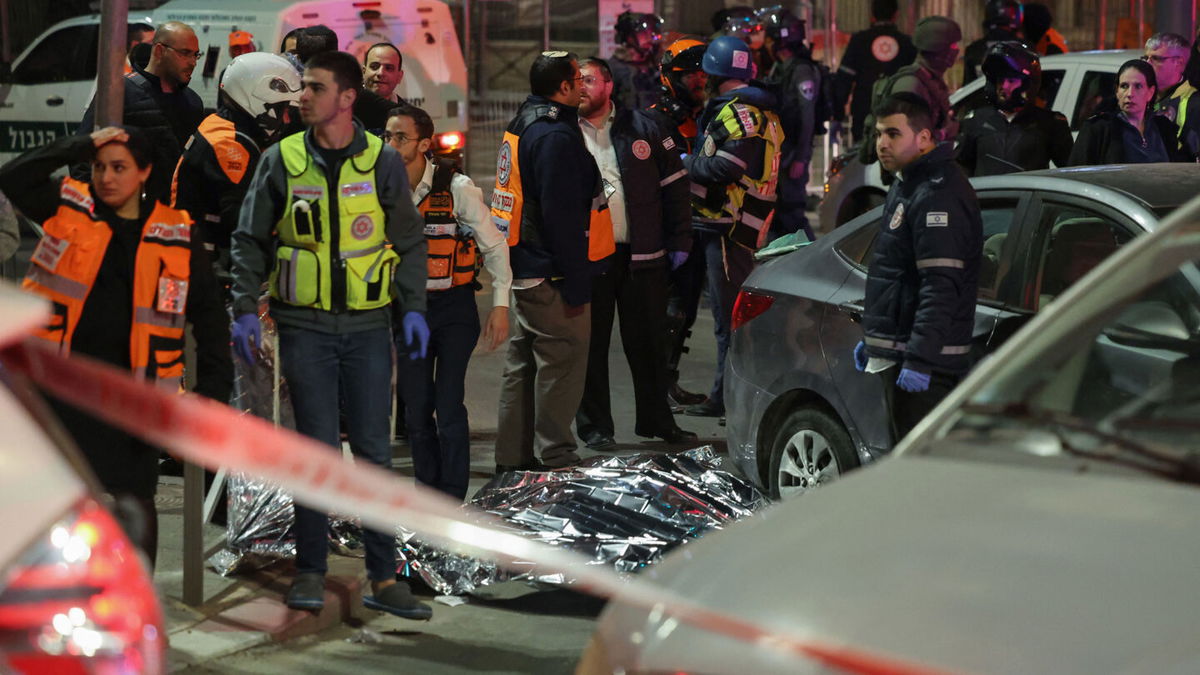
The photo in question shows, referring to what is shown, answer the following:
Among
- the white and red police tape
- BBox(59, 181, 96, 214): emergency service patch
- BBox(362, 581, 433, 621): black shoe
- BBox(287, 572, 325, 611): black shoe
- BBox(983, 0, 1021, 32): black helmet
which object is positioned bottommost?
BBox(362, 581, 433, 621): black shoe

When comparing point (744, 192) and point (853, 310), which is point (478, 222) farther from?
point (744, 192)

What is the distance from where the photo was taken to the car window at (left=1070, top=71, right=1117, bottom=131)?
12289 millimetres

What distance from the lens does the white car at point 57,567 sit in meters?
2.62

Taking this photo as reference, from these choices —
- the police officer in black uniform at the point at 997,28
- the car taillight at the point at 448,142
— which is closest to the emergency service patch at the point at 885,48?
the police officer in black uniform at the point at 997,28

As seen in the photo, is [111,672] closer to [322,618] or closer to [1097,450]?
[1097,450]

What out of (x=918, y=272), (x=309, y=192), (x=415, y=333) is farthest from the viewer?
(x=415, y=333)

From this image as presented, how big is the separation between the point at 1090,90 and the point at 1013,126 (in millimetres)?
2617

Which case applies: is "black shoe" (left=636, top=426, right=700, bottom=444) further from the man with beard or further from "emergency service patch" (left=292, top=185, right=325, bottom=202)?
"emergency service patch" (left=292, top=185, right=325, bottom=202)

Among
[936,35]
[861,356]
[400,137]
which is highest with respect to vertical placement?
[936,35]

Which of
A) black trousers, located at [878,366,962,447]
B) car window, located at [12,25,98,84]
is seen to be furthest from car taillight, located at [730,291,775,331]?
car window, located at [12,25,98,84]

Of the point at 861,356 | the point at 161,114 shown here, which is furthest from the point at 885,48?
the point at 861,356

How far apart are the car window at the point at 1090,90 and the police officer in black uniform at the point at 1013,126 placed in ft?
7.47

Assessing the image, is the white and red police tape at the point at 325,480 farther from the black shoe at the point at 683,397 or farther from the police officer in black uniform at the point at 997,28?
the police officer in black uniform at the point at 997,28

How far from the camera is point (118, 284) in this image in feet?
17.5
